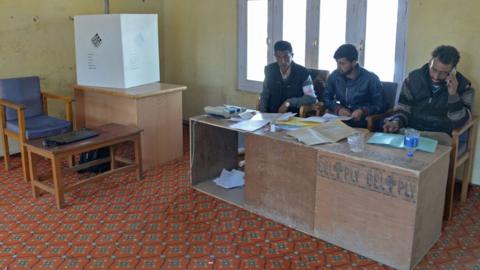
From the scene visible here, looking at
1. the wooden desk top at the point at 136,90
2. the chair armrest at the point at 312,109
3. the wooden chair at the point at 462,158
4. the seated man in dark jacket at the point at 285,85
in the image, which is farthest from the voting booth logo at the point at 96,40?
the wooden chair at the point at 462,158

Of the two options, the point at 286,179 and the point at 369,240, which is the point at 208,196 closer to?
the point at 286,179

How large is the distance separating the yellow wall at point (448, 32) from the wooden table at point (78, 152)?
2.33 meters

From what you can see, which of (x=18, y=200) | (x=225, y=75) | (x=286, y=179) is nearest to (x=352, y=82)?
(x=286, y=179)

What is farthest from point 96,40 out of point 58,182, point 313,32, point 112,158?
point 313,32

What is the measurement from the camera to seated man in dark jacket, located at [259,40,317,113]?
362 cm

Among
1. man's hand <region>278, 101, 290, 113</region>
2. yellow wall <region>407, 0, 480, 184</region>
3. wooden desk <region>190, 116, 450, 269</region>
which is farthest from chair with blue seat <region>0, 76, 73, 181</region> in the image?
yellow wall <region>407, 0, 480, 184</region>

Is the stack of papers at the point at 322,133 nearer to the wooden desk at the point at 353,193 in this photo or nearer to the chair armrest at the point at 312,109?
the wooden desk at the point at 353,193

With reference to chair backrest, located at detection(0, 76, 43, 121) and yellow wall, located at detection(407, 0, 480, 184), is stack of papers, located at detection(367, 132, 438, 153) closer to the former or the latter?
yellow wall, located at detection(407, 0, 480, 184)

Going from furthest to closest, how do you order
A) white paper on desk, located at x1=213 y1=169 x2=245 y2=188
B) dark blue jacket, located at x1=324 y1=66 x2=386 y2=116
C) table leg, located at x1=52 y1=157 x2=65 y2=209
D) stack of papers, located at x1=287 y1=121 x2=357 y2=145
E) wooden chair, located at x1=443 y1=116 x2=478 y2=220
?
white paper on desk, located at x1=213 y1=169 x2=245 y2=188 → dark blue jacket, located at x1=324 y1=66 x2=386 y2=116 → table leg, located at x1=52 y1=157 x2=65 y2=209 → wooden chair, located at x1=443 y1=116 x2=478 y2=220 → stack of papers, located at x1=287 y1=121 x2=357 y2=145

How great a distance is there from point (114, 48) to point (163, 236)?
1973 mm

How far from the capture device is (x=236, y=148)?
3795 mm

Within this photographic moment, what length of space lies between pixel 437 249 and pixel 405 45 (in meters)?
1.72

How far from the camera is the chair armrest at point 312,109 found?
354cm

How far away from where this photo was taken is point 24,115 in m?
3.68
